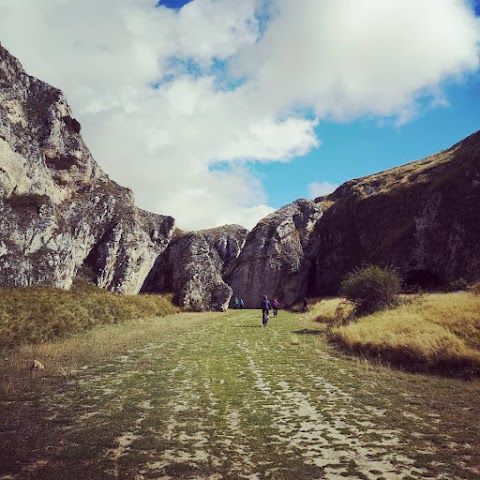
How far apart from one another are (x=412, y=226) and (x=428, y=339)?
50.2 m

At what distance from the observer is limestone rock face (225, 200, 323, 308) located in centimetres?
7819

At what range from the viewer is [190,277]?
5481 centimetres

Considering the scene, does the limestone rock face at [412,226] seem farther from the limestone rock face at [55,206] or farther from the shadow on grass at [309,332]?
the limestone rock face at [55,206]

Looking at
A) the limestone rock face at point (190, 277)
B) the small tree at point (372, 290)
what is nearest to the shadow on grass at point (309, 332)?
the small tree at point (372, 290)

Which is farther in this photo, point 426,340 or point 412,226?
point 412,226

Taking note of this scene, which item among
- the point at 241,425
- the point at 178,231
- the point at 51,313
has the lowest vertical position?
the point at 241,425

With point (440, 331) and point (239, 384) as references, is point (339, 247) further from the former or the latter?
point (239, 384)

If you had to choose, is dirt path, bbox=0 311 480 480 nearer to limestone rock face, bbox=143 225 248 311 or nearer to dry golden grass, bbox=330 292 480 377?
dry golden grass, bbox=330 292 480 377

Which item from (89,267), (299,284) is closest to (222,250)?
(299,284)

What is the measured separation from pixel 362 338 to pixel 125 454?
52.8 feet

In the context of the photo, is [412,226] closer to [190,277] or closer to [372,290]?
[372,290]

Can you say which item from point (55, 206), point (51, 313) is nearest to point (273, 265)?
point (55, 206)

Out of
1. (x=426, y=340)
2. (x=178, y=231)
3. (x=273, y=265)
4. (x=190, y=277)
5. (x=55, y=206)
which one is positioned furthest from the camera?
(x=273, y=265)

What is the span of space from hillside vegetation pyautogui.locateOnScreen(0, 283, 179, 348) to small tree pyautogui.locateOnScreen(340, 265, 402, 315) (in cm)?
1999
